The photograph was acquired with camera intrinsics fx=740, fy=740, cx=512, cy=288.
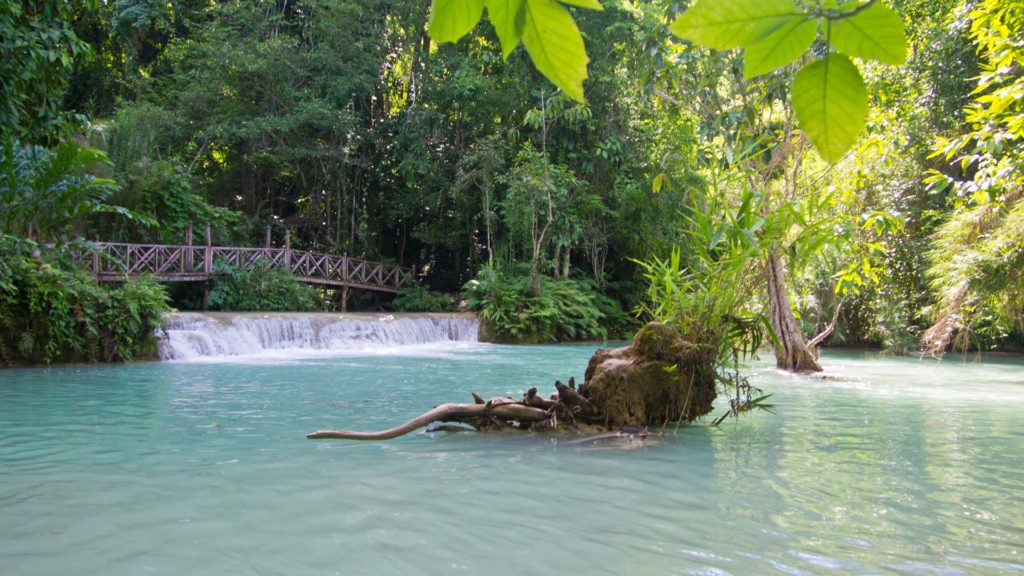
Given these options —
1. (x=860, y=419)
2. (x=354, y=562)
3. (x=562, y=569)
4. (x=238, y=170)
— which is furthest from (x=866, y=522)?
(x=238, y=170)

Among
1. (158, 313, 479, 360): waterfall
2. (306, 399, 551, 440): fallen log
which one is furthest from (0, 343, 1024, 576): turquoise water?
(158, 313, 479, 360): waterfall

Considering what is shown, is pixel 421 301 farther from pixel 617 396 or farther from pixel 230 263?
pixel 617 396

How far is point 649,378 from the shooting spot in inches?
200

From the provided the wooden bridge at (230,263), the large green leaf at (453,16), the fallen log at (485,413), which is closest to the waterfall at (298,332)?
the wooden bridge at (230,263)

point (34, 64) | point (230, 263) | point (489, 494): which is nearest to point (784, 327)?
point (489, 494)

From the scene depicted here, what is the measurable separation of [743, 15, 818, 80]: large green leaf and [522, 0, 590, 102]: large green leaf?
128mm

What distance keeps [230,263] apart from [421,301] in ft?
16.0

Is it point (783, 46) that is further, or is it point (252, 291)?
point (252, 291)

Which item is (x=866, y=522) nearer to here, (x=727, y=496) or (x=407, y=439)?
(x=727, y=496)

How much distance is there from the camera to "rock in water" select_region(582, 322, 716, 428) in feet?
16.5

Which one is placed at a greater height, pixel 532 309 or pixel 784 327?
pixel 532 309

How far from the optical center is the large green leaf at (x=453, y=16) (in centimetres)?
62

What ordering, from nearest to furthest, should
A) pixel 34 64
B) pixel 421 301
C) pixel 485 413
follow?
pixel 485 413 < pixel 34 64 < pixel 421 301

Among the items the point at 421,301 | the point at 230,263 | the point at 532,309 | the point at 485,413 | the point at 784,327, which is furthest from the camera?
the point at 421,301
